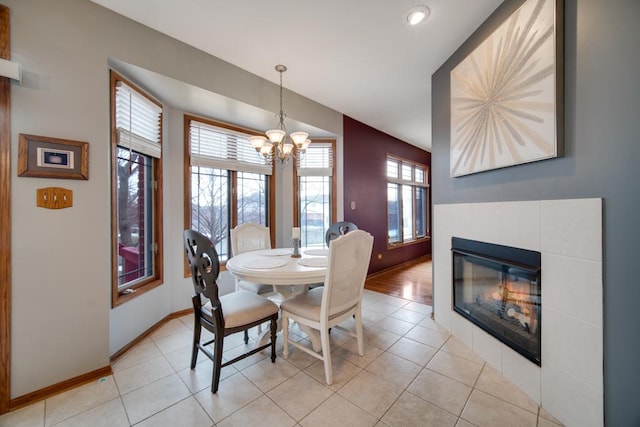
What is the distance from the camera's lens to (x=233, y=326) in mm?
1706

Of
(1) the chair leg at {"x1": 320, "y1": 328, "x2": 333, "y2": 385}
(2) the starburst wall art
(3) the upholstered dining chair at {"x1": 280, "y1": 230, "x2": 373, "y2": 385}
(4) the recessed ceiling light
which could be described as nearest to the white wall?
(3) the upholstered dining chair at {"x1": 280, "y1": 230, "x2": 373, "y2": 385}

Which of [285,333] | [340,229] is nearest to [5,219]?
[285,333]

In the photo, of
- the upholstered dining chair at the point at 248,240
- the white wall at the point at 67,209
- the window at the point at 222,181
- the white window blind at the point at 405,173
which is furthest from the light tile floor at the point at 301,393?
the white window blind at the point at 405,173

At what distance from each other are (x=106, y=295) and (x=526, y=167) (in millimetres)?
3060

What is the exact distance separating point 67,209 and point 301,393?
79.0 inches

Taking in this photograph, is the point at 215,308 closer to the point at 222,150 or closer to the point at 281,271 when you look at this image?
the point at 281,271

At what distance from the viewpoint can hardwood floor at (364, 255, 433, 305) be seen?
353 centimetres

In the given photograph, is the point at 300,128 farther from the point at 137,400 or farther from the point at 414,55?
the point at 137,400

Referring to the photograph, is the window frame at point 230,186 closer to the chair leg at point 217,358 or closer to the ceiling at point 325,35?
the ceiling at point 325,35

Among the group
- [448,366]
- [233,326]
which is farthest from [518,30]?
[233,326]

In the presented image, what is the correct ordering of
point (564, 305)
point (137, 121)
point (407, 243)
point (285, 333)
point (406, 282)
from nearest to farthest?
point (564, 305) < point (285, 333) < point (137, 121) < point (406, 282) < point (407, 243)

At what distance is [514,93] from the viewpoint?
1643 mm

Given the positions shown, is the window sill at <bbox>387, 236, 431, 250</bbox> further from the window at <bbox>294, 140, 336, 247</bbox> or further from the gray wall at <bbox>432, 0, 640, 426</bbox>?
the gray wall at <bbox>432, 0, 640, 426</bbox>

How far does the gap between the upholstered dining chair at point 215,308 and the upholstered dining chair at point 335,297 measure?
0.21 meters
